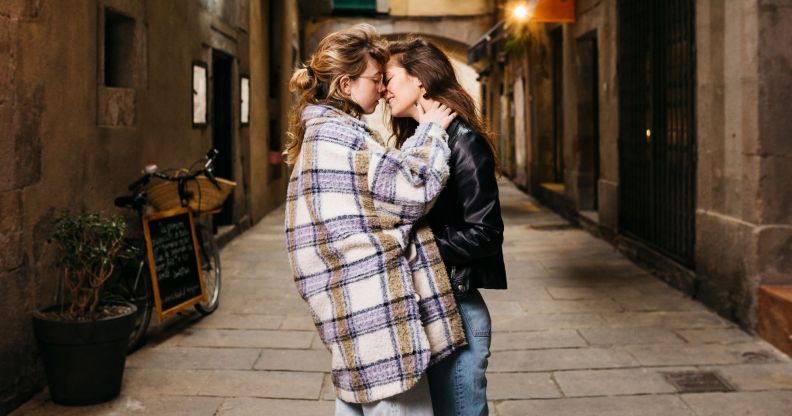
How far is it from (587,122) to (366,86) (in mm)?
10052

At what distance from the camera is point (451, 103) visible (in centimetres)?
236

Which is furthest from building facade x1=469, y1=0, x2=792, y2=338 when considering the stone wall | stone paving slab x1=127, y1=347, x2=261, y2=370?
stone paving slab x1=127, y1=347, x2=261, y2=370

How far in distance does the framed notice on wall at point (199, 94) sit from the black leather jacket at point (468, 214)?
22.2 feet

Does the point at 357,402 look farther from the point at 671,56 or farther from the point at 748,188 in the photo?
the point at 671,56

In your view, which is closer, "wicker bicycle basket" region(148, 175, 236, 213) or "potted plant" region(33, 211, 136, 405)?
"potted plant" region(33, 211, 136, 405)

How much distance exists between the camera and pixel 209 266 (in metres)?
6.68

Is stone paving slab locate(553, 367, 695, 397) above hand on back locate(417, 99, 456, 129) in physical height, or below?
below

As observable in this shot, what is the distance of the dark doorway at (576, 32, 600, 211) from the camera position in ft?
39.0

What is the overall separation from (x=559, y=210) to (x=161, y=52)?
24.7 feet

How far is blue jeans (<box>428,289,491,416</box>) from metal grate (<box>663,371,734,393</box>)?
2.57m

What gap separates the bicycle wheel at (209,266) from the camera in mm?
6609

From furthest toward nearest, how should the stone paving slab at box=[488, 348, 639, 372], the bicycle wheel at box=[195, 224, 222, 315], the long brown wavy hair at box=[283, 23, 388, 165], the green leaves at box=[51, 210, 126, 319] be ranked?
the bicycle wheel at box=[195, 224, 222, 315] < the stone paving slab at box=[488, 348, 639, 372] < the green leaves at box=[51, 210, 126, 319] < the long brown wavy hair at box=[283, 23, 388, 165]

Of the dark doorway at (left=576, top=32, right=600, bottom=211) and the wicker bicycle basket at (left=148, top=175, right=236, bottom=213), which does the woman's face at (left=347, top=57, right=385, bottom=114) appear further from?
the dark doorway at (left=576, top=32, right=600, bottom=211)

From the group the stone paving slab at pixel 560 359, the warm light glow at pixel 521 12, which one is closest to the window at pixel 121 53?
the stone paving slab at pixel 560 359
